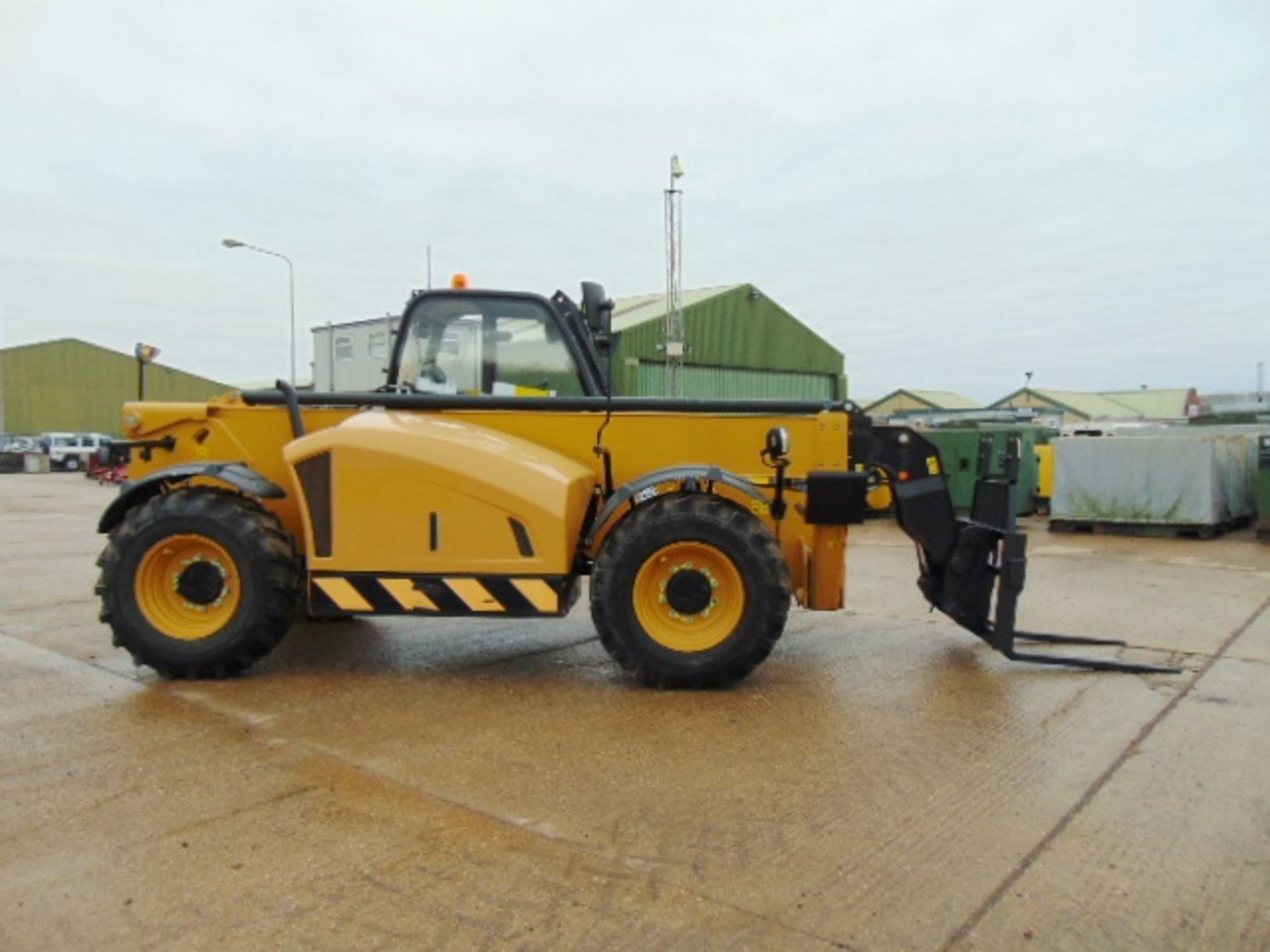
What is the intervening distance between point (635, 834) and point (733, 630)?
1.74 meters

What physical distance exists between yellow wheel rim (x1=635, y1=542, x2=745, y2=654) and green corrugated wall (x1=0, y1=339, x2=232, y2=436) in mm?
56412

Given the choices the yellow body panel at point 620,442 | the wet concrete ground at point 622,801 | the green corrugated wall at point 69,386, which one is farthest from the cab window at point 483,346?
the green corrugated wall at point 69,386

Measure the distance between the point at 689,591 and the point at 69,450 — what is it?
43899 mm

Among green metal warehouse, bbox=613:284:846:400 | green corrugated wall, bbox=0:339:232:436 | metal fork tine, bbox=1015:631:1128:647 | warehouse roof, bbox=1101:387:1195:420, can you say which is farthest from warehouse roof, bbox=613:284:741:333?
warehouse roof, bbox=1101:387:1195:420

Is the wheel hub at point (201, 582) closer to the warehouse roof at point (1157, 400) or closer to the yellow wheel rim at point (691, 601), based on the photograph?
the yellow wheel rim at point (691, 601)

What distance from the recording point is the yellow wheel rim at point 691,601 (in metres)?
4.77

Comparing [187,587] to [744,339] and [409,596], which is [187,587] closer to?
[409,596]

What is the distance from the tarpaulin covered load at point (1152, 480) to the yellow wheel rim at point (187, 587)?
39.3ft

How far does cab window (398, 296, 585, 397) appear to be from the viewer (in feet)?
18.8

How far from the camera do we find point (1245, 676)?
523 centimetres

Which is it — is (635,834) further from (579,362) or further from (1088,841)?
(579,362)

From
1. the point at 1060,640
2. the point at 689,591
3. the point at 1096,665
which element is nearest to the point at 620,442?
the point at 689,591

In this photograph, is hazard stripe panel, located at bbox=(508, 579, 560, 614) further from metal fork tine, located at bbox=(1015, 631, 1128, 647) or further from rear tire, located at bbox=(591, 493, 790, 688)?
metal fork tine, located at bbox=(1015, 631, 1128, 647)

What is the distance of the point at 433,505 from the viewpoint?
186 inches
